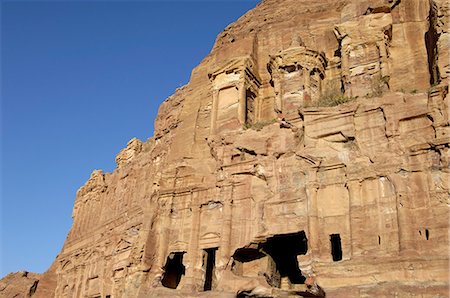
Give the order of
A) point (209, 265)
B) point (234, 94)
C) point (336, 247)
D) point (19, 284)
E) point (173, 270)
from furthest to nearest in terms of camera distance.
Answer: point (19, 284)
point (234, 94)
point (173, 270)
point (209, 265)
point (336, 247)

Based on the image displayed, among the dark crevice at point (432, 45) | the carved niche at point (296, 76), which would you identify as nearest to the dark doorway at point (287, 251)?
the carved niche at point (296, 76)

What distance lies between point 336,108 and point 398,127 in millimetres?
2785

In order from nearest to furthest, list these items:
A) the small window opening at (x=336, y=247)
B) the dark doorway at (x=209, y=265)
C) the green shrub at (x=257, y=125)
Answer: the small window opening at (x=336, y=247)
the dark doorway at (x=209, y=265)
the green shrub at (x=257, y=125)

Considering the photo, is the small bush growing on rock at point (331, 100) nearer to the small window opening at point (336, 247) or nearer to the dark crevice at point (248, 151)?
the dark crevice at point (248, 151)

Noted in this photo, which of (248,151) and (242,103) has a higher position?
(242,103)

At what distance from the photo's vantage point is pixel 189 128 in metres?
27.5

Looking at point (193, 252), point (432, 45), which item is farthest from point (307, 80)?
point (193, 252)

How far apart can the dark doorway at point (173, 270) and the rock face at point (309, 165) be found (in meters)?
0.06

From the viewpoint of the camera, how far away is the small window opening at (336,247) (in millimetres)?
18659

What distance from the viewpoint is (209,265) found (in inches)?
890

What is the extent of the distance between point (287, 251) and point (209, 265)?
349 centimetres

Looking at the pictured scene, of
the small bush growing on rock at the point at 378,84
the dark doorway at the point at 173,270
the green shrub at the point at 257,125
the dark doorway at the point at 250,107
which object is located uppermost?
the dark doorway at the point at 250,107

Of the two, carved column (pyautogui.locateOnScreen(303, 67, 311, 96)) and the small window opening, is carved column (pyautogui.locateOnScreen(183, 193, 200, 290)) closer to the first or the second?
the small window opening

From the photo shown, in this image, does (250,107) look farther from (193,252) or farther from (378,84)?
(193,252)
